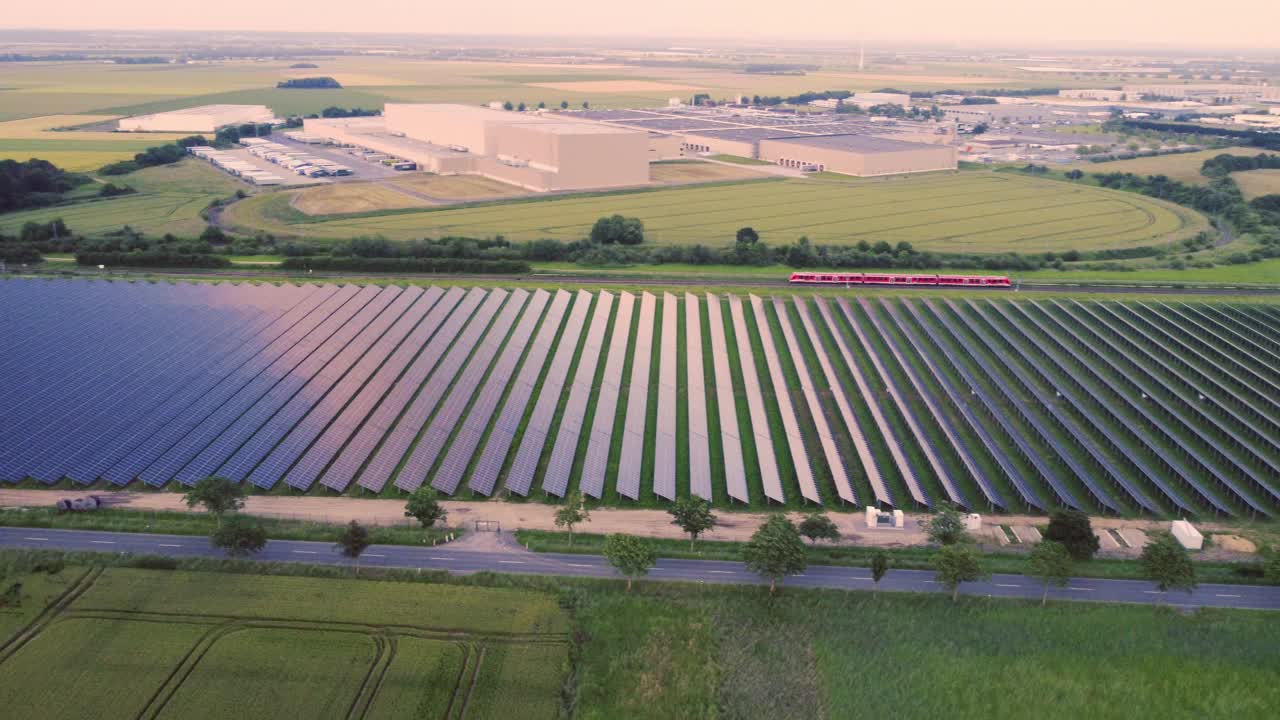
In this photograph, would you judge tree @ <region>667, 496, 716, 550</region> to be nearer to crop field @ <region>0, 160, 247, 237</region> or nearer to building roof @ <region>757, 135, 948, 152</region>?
crop field @ <region>0, 160, 247, 237</region>

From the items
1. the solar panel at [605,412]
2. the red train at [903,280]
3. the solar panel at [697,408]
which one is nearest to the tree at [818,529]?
the solar panel at [697,408]

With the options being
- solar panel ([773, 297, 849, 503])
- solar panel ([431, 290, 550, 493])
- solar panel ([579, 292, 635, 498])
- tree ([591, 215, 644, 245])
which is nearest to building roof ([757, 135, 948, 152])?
tree ([591, 215, 644, 245])

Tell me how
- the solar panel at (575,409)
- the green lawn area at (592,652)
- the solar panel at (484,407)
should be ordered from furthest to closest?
the solar panel at (484,407), the solar panel at (575,409), the green lawn area at (592,652)

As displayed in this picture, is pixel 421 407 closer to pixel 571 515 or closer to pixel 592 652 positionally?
pixel 571 515

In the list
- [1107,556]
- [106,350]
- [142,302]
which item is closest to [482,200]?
[142,302]

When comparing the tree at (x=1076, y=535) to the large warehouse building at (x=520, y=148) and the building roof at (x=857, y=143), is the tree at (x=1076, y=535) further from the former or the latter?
the building roof at (x=857, y=143)

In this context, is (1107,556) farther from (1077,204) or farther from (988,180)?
(988,180)
